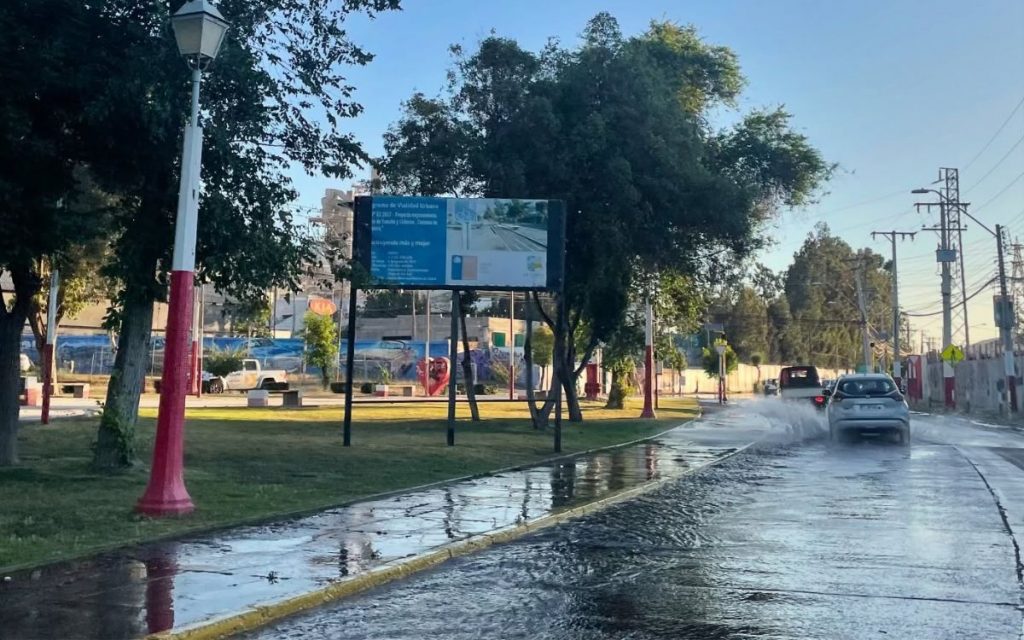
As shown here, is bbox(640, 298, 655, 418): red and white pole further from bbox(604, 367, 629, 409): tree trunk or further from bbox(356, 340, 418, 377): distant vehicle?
bbox(356, 340, 418, 377): distant vehicle

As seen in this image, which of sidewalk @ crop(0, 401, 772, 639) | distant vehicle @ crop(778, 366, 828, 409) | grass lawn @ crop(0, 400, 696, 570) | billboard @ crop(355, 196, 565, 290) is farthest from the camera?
distant vehicle @ crop(778, 366, 828, 409)

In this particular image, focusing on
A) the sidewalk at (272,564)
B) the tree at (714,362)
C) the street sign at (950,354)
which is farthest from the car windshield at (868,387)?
the tree at (714,362)

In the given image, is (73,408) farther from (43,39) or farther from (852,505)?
(852,505)

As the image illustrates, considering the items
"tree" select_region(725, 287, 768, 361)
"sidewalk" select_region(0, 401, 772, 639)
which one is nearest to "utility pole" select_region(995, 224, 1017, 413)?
"sidewalk" select_region(0, 401, 772, 639)

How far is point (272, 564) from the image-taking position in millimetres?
8500

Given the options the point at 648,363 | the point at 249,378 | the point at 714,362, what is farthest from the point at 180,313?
the point at 714,362

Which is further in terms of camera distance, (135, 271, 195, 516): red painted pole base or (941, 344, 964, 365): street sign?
(941, 344, 964, 365): street sign

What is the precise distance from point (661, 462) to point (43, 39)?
1259 cm

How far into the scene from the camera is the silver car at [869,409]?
74.4 ft

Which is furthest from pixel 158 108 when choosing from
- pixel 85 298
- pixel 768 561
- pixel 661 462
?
pixel 85 298

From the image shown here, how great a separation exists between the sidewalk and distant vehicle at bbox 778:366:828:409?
2902 centimetres

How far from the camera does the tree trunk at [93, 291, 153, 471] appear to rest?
565 inches

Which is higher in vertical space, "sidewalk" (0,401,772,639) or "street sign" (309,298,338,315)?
"street sign" (309,298,338,315)

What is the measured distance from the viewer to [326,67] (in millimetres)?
14695
